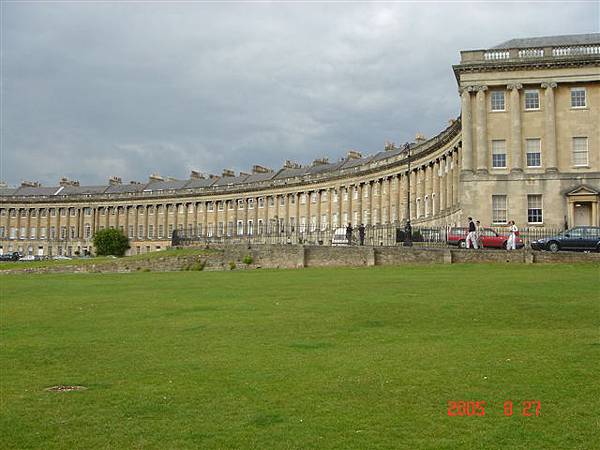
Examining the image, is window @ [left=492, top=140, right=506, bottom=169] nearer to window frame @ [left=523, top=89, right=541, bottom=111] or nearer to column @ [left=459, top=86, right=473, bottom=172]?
column @ [left=459, top=86, right=473, bottom=172]

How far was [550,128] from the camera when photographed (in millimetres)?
46188

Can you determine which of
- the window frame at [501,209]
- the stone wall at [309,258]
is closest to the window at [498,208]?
the window frame at [501,209]

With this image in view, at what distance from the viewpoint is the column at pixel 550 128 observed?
45.9m

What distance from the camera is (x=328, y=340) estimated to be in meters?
13.0

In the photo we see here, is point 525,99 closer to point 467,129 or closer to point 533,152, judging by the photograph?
point 533,152

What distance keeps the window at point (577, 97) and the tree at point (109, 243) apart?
7768cm

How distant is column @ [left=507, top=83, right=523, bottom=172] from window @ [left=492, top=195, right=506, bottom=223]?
213cm

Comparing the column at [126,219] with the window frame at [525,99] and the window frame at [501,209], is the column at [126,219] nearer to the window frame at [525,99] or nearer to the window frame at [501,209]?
the window frame at [501,209]

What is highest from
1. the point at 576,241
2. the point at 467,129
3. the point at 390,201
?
the point at 467,129

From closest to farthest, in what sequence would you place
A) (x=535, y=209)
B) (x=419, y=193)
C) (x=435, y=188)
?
(x=535, y=209) < (x=435, y=188) < (x=419, y=193)

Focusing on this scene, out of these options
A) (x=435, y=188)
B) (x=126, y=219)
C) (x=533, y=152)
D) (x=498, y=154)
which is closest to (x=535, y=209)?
(x=533, y=152)

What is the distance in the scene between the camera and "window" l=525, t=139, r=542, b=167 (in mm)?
46719

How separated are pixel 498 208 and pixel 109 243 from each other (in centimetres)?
7411

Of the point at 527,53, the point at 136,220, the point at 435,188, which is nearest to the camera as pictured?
the point at 527,53
